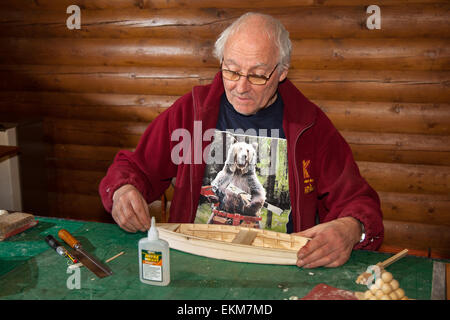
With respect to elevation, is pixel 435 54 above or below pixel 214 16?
below

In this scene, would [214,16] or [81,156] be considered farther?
[81,156]

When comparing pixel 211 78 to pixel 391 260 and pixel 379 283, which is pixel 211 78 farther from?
pixel 379 283

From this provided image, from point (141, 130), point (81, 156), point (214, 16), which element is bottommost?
point (81, 156)

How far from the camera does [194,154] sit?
276 cm

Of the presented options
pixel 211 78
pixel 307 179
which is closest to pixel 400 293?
pixel 307 179

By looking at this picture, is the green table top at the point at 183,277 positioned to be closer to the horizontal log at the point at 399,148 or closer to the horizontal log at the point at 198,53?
the horizontal log at the point at 399,148

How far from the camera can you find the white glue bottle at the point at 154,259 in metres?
1.82

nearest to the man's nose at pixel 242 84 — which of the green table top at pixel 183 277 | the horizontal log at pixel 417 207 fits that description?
the green table top at pixel 183 277

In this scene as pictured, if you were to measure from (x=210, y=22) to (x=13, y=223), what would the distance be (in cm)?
318

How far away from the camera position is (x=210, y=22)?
4840mm

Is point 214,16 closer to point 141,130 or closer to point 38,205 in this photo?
point 141,130

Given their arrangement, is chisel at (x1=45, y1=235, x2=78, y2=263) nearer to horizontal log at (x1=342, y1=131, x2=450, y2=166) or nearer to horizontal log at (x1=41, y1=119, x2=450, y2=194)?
horizontal log at (x1=41, y1=119, x2=450, y2=194)
